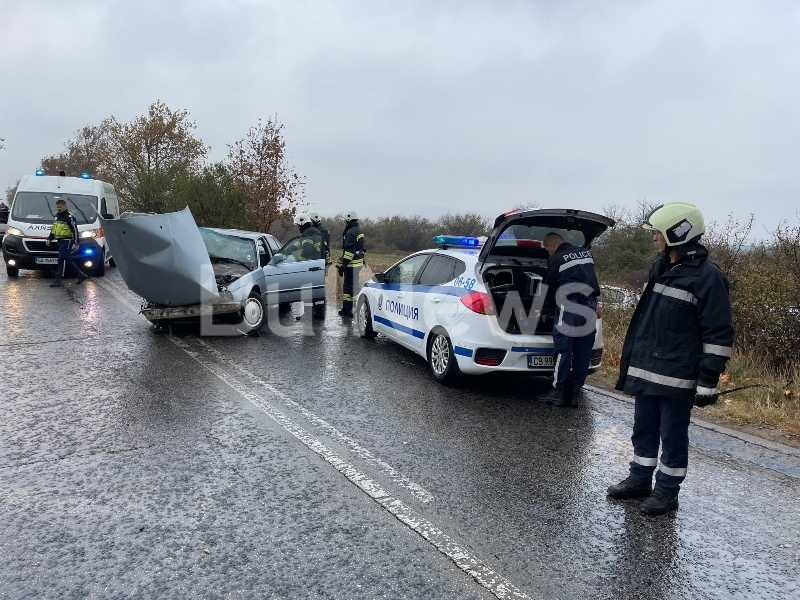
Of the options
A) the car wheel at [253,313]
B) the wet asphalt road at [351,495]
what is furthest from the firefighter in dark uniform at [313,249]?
the wet asphalt road at [351,495]

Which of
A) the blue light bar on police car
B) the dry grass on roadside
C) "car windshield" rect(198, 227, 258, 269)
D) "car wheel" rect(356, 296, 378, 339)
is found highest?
the blue light bar on police car

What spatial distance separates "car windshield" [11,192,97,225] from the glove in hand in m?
15.7

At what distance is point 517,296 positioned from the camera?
7.23m

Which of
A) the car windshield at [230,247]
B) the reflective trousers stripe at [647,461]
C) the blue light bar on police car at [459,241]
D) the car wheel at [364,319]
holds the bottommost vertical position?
the reflective trousers stripe at [647,461]

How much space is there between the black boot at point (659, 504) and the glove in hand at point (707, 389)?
0.65 m

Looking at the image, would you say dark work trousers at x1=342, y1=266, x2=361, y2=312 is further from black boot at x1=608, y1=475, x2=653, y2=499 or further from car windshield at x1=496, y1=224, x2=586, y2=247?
black boot at x1=608, y1=475, x2=653, y2=499

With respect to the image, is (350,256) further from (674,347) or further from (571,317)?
(674,347)

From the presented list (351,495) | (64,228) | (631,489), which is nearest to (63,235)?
(64,228)

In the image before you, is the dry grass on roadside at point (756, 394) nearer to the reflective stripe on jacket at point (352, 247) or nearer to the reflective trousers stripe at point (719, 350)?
the reflective trousers stripe at point (719, 350)

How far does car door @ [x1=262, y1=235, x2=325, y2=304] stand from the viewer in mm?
10719

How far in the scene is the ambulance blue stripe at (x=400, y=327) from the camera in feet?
25.3

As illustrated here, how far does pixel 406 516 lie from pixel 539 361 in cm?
315

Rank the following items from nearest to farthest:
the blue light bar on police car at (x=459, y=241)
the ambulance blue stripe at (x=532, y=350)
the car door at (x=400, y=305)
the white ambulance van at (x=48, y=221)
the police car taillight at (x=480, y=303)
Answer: the ambulance blue stripe at (x=532, y=350) < the police car taillight at (x=480, y=303) < the blue light bar on police car at (x=459, y=241) < the car door at (x=400, y=305) < the white ambulance van at (x=48, y=221)

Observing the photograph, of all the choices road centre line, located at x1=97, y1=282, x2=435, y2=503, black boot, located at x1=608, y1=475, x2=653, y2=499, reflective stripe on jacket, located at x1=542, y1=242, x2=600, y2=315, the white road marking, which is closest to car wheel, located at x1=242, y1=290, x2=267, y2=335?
road centre line, located at x1=97, y1=282, x2=435, y2=503
